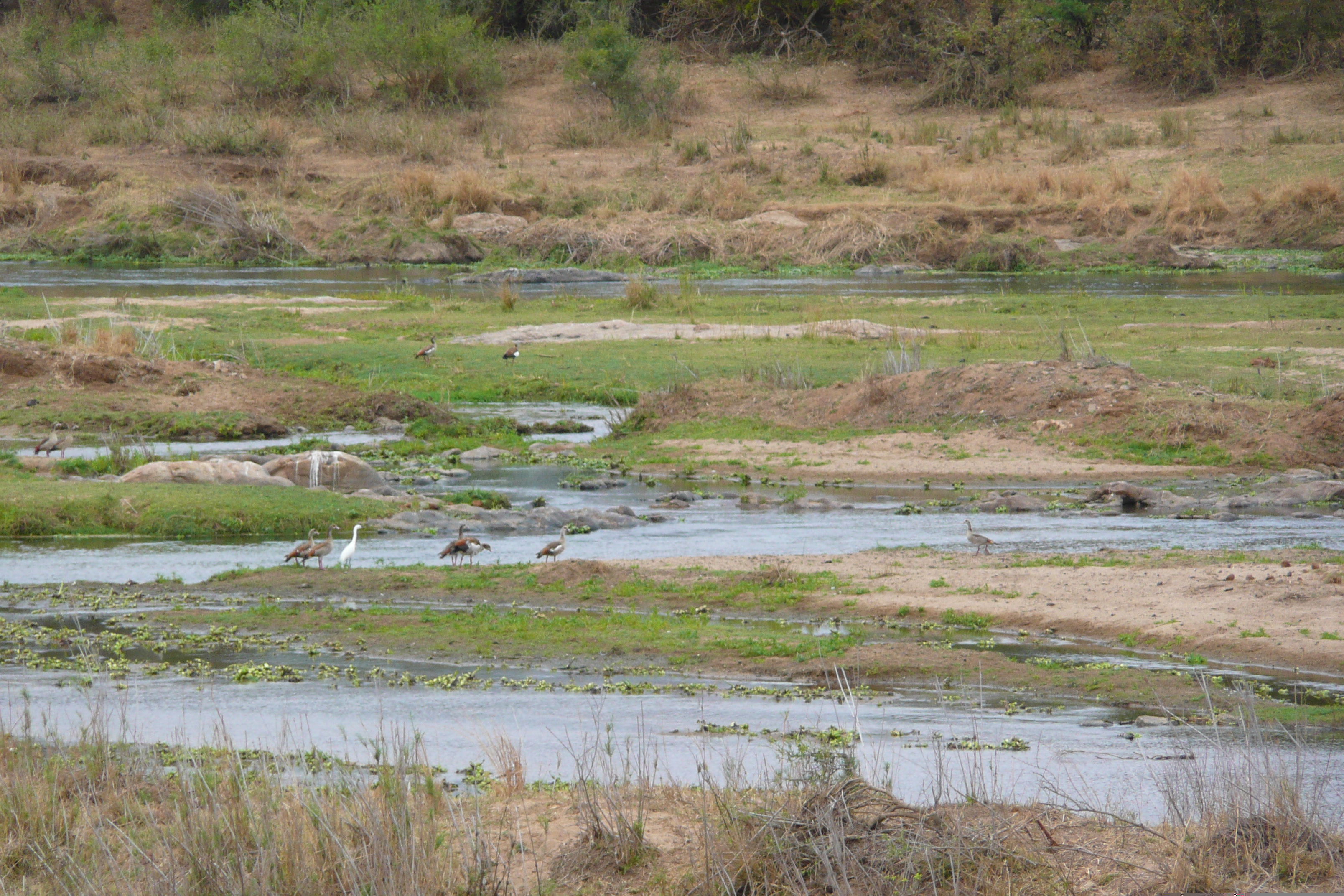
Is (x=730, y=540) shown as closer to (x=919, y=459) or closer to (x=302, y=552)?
(x=302, y=552)

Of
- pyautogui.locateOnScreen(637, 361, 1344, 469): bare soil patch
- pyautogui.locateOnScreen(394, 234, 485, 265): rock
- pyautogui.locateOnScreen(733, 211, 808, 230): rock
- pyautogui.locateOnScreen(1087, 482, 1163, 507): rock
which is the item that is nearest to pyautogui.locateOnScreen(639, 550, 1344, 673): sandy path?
pyautogui.locateOnScreen(1087, 482, 1163, 507): rock

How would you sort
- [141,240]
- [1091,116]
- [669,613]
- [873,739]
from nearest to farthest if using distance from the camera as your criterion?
1. [873,739]
2. [669,613]
3. [141,240]
4. [1091,116]

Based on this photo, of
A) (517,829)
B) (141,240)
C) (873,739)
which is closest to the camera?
(517,829)

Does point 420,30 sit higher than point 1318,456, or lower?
higher

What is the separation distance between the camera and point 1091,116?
2009 inches

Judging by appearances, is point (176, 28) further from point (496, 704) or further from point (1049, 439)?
point (496, 704)

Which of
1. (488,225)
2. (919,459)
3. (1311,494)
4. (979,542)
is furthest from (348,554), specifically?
(488,225)

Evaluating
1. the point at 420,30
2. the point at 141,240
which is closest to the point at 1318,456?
the point at 141,240

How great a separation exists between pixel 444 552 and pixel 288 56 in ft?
155

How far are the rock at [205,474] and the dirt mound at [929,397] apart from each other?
6639 millimetres

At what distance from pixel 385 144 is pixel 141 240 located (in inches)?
347

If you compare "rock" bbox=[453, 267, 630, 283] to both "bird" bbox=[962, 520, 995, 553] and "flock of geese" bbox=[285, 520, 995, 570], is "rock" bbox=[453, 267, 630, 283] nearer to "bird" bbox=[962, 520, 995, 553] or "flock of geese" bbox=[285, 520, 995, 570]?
"flock of geese" bbox=[285, 520, 995, 570]

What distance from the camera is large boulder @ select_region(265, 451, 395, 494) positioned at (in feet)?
61.1

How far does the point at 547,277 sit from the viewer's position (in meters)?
42.2
